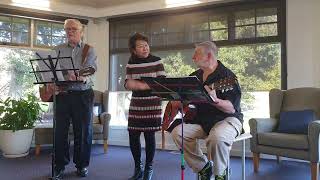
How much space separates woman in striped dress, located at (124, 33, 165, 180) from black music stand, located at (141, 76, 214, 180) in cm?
66

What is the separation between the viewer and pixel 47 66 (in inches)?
108

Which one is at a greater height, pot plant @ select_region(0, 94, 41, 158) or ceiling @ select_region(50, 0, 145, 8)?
ceiling @ select_region(50, 0, 145, 8)

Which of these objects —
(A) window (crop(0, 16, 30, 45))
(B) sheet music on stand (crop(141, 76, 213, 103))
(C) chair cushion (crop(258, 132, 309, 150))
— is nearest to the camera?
(B) sheet music on stand (crop(141, 76, 213, 103))

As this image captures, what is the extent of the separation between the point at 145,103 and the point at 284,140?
150cm

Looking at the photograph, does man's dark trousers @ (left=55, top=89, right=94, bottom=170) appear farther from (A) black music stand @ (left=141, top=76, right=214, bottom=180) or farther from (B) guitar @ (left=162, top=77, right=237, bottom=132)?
(A) black music stand @ (left=141, top=76, right=214, bottom=180)

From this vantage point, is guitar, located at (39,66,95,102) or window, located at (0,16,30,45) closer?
guitar, located at (39,66,95,102)

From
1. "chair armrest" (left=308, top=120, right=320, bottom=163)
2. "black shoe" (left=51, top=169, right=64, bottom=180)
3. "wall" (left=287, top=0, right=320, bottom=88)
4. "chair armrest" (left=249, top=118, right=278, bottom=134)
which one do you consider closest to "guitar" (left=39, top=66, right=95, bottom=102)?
"black shoe" (left=51, top=169, right=64, bottom=180)

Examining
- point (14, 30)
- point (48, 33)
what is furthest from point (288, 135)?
point (14, 30)

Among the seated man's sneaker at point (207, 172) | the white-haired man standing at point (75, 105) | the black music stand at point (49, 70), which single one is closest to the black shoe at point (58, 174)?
the white-haired man standing at point (75, 105)

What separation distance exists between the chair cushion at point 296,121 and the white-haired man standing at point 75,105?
2114 millimetres

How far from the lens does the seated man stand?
2321 mm

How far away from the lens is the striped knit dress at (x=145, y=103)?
3010 millimetres

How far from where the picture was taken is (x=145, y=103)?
3008 mm

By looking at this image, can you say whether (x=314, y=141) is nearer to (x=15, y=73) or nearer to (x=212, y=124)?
(x=212, y=124)
